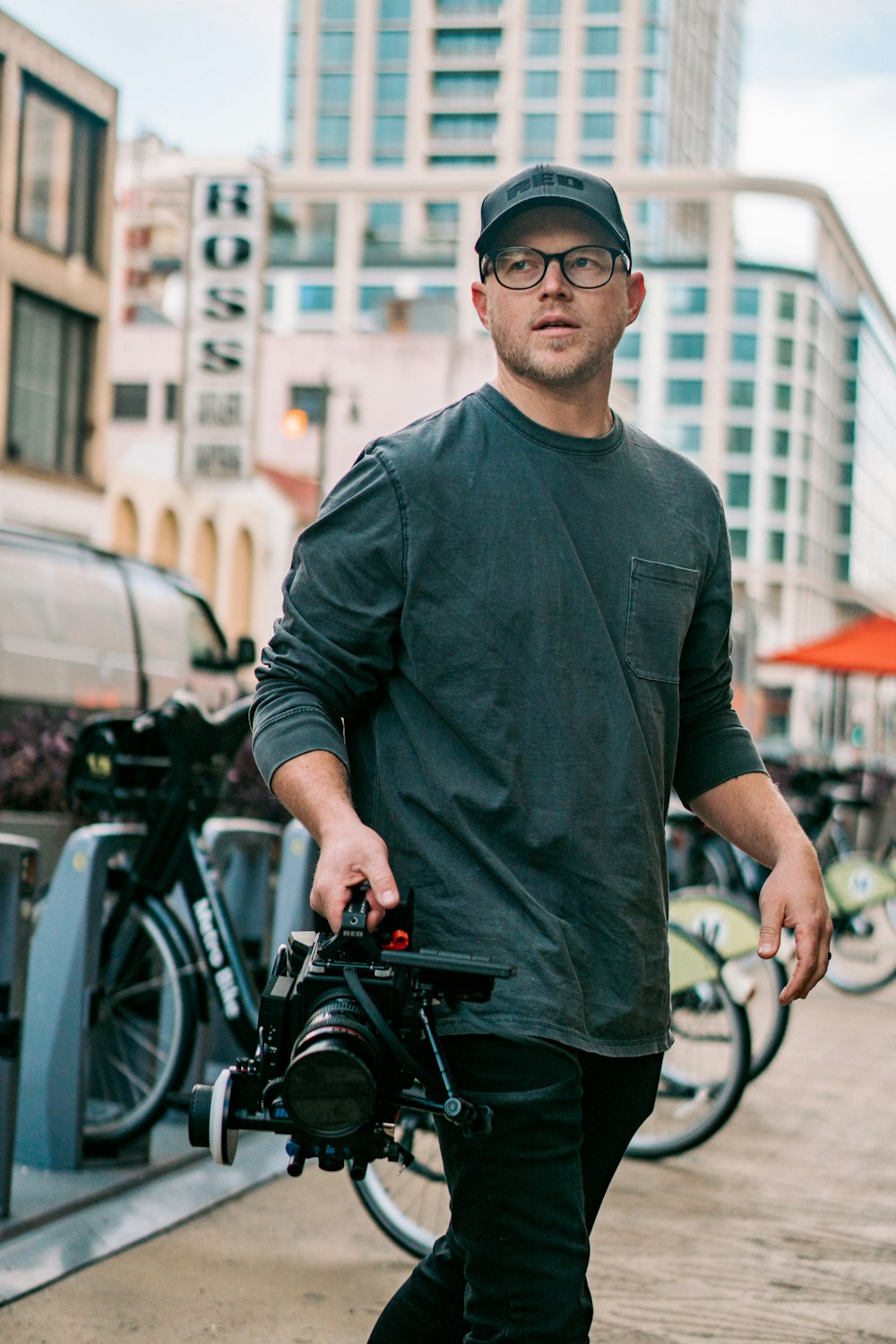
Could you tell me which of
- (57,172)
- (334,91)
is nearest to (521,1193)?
(57,172)

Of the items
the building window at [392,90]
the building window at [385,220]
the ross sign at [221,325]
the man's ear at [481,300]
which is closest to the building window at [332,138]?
the building window at [392,90]

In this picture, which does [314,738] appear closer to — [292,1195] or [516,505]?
[516,505]

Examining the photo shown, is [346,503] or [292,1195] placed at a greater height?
[346,503]

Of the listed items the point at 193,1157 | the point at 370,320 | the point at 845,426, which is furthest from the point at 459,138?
the point at 193,1157

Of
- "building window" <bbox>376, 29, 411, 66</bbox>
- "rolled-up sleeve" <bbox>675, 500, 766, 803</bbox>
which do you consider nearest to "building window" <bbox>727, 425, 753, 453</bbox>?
"building window" <bbox>376, 29, 411, 66</bbox>

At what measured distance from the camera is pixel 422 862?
8.28 ft

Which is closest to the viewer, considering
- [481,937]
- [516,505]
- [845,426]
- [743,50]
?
[481,937]

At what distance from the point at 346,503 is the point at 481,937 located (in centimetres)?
66

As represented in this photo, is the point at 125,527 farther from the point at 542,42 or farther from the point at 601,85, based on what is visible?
the point at 542,42

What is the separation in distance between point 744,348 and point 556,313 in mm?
105225

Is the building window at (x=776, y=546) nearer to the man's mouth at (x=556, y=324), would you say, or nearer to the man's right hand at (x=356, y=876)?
the man's mouth at (x=556, y=324)

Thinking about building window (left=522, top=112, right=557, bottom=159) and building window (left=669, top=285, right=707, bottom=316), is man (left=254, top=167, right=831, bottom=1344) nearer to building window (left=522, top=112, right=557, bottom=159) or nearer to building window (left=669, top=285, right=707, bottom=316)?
building window (left=669, top=285, right=707, bottom=316)

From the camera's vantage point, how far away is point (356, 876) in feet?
7.59

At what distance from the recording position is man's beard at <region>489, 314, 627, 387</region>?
2.67 meters
